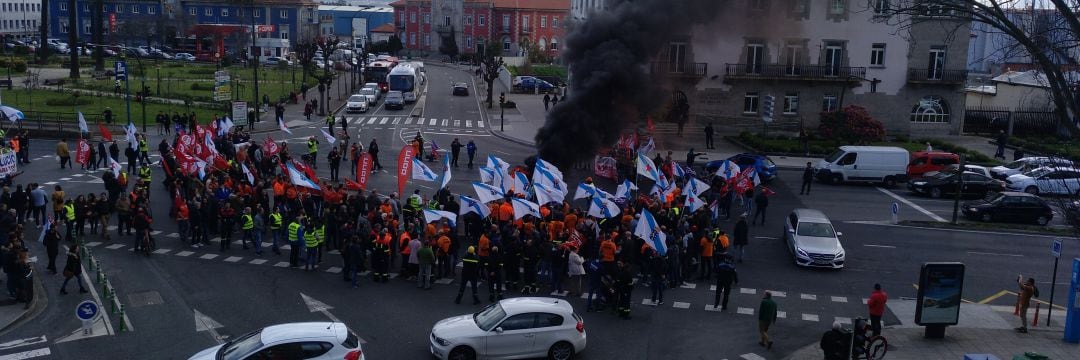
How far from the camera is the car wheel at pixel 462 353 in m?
14.6

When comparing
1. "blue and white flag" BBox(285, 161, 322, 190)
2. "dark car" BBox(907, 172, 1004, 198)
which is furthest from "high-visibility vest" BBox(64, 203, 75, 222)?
"dark car" BBox(907, 172, 1004, 198)

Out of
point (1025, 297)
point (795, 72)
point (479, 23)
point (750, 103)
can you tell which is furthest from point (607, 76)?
point (479, 23)

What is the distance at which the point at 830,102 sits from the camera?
47.9m

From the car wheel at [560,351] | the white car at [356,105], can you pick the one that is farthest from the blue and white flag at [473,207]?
the white car at [356,105]

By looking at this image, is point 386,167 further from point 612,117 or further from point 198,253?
point 198,253

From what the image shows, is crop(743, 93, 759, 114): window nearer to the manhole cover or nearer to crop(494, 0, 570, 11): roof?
the manhole cover

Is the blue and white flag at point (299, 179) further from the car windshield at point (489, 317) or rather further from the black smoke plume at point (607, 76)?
the car windshield at point (489, 317)

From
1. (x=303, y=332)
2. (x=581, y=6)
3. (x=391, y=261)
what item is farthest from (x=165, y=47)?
(x=303, y=332)

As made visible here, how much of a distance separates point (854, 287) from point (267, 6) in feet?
316

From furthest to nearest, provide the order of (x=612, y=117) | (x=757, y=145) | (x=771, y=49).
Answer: (x=771, y=49)
(x=757, y=145)
(x=612, y=117)

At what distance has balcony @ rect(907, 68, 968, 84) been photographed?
46938 millimetres

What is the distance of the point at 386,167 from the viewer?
115 feet

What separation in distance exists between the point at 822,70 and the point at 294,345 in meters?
39.3

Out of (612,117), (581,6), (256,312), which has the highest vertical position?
(581,6)
